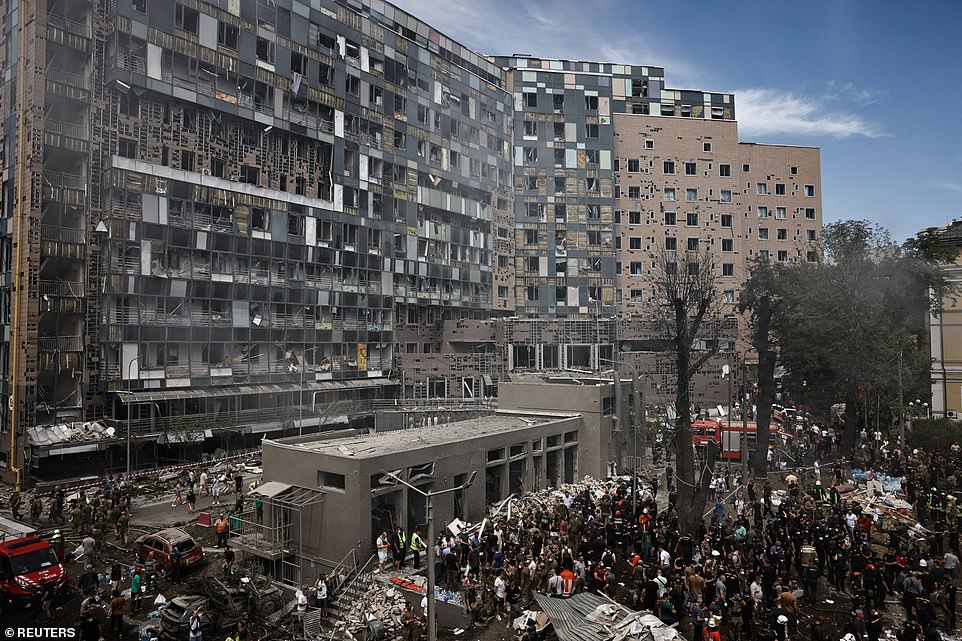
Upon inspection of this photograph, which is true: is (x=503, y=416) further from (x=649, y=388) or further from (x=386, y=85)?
(x=386, y=85)

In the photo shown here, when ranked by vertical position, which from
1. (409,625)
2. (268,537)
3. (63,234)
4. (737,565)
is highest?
(63,234)

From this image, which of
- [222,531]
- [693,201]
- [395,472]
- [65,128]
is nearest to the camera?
[395,472]

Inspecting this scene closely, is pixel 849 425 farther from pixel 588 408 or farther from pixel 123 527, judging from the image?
pixel 123 527

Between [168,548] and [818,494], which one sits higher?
[818,494]

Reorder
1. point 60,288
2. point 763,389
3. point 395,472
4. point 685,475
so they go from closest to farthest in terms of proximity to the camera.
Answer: point 395,472
point 685,475
point 763,389
point 60,288

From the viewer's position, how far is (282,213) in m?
55.6

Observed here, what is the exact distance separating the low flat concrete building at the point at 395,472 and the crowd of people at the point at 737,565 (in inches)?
55.2

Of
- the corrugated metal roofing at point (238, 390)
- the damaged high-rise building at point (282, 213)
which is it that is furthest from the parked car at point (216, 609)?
the corrugated metal roofing at point (238, 390)

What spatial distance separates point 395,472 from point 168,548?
8898 millimetres

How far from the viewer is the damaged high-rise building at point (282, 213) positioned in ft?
142

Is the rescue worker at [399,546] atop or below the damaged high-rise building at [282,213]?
below

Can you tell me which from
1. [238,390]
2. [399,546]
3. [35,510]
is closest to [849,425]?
[399,546]

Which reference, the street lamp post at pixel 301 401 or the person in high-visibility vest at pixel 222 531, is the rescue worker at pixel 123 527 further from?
the street lamp post at pixel 301 401

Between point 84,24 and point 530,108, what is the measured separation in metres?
45.8
